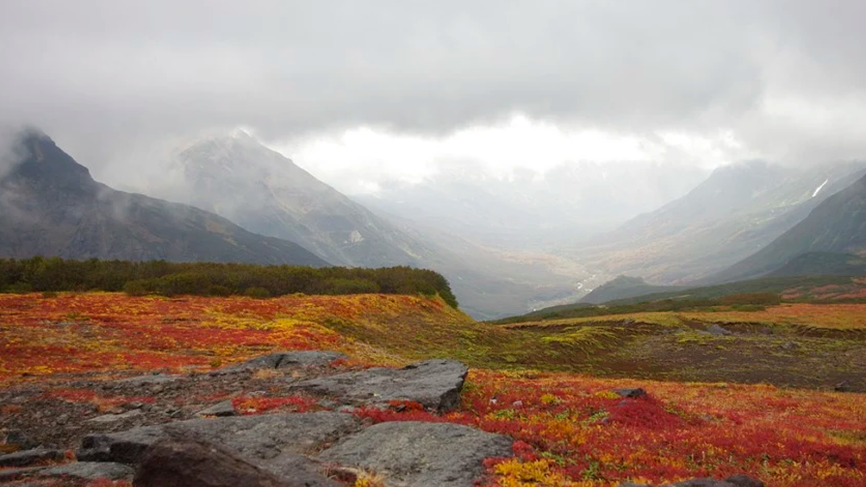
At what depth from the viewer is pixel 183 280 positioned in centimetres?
7431

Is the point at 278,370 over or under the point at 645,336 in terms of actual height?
over

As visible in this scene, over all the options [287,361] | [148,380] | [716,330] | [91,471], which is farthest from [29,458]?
[716,330]

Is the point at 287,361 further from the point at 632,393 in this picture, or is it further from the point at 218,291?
the point at 218,291

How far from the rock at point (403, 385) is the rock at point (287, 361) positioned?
16.5ft

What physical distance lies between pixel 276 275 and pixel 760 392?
256 ft

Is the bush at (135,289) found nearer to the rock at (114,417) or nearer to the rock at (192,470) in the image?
the rock at (114,417)

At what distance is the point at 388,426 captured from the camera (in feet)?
51.2

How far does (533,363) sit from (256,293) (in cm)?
4803

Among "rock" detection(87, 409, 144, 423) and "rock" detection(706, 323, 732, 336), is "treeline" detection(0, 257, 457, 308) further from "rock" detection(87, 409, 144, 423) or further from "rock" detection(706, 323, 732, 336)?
"rock" detection(87, 409, 144, 423)

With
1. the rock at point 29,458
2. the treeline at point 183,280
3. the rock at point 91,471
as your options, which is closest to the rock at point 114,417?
the rock at point 29,458

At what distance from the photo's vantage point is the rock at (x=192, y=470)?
8898 millimetres

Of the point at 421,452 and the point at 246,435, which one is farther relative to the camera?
the point at 246,435

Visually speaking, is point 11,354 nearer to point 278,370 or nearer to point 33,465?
point 278,370

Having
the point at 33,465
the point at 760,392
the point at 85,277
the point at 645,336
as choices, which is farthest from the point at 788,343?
the point at 85,277
